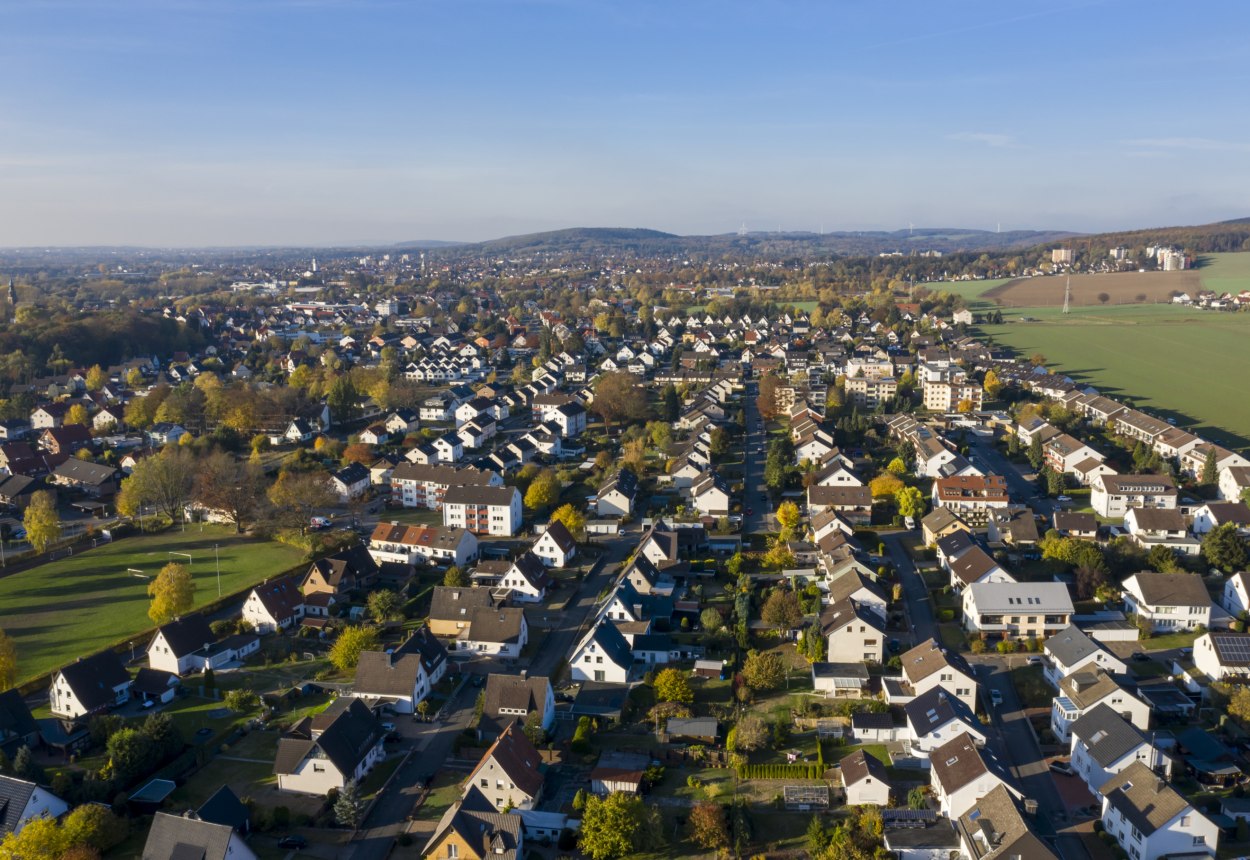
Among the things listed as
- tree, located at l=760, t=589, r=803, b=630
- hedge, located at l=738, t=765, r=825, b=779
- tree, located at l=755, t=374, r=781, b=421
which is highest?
tree, located at l=755, t=374, r=781, b=421

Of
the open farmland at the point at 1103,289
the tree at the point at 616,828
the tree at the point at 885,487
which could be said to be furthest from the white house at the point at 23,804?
the open farmland at the point at 1103,289

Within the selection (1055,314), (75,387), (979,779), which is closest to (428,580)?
(979,779)

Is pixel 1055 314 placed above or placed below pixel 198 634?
above

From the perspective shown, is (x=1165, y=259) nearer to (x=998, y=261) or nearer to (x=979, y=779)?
(x=998, y=261)

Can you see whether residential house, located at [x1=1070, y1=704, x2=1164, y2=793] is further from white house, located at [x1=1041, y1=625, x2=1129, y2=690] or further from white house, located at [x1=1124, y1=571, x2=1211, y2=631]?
white house, located at [x1=1124, y1=571, x2=1211, y2=631]

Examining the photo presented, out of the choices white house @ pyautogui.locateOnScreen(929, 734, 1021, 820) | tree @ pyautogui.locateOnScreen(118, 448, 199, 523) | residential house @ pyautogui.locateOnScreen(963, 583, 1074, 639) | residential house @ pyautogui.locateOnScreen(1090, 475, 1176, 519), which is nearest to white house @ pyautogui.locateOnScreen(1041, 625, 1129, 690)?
residential house @ pyautogui.locateOnScreen(963, 583, 1074, 639)

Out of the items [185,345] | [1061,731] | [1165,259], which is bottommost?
[1061,731]
